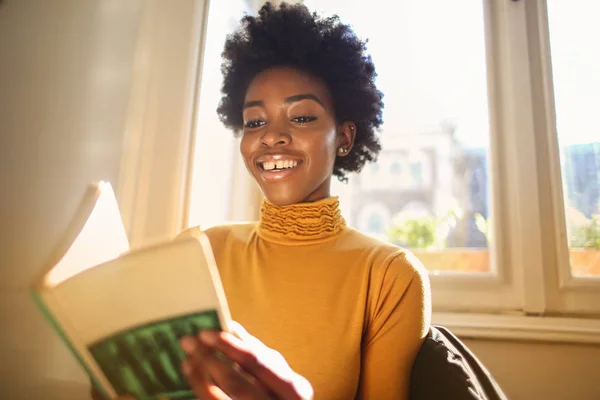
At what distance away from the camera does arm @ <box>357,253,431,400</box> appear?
60 cm

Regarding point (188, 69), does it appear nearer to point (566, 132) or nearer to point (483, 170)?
point (483, 170)

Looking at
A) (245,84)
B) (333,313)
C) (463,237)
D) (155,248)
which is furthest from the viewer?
(463,237)

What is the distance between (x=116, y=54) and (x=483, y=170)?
1016 mm

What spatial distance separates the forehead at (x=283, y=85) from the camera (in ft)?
2.31

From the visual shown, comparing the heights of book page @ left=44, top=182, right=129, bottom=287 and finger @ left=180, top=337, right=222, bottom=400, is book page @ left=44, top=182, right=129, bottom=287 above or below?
above

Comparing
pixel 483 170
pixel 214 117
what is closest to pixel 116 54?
pixel 214 117

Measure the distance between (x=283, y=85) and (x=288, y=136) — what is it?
0.32 feet

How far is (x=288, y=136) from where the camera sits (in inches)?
27.0

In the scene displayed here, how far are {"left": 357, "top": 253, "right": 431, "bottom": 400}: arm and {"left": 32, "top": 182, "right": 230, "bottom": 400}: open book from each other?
1.06 feet

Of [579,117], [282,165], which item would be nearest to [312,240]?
[282,165]

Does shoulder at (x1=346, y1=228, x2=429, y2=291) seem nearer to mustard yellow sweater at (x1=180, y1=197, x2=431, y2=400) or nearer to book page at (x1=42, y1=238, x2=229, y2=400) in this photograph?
mustard yellow sweater at (x1=180, y1=197, x2=431, y2=400)

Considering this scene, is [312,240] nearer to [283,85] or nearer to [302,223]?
[302,223]

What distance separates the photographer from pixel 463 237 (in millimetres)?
1200

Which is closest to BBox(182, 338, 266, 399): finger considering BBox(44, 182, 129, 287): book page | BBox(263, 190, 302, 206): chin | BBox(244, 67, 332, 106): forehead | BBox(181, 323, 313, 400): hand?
BBox(181, 323, 313, 400): hand
